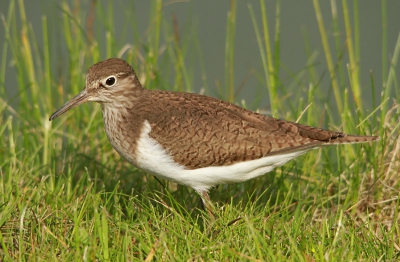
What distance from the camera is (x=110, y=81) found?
18.7ft

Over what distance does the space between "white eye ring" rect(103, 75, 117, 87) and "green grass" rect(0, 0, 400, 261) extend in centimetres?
78

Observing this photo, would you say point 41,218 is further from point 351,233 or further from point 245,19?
point 245,19

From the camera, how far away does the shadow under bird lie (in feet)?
17.6

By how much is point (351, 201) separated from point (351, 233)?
121 cm

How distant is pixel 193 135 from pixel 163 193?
2.59ft

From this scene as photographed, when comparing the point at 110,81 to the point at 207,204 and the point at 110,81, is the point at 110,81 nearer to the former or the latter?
the point at 110,81

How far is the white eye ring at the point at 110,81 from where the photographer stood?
5652 mm

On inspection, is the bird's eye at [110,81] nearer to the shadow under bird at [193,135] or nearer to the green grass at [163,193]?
the shadow under bird at [193,135]

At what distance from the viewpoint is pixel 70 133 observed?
6973mm

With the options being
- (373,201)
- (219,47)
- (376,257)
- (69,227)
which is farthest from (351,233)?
(219,47)

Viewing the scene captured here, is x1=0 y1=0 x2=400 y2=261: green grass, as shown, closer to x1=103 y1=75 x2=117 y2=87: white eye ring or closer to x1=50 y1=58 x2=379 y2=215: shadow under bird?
x1=50 y1=58 x2=379 y2=215: shadow under bird

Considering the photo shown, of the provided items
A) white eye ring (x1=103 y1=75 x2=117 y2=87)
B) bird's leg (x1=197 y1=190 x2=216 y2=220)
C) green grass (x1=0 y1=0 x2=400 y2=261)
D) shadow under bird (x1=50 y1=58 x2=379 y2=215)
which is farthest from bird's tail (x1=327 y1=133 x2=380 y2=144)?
white eye ring (x1=103 y1=75 x2=117 y2=87)

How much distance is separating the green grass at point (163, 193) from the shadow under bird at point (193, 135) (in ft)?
0.89

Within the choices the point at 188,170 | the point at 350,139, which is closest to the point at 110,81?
the point at 188,170
